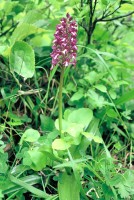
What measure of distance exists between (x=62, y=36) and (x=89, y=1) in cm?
59

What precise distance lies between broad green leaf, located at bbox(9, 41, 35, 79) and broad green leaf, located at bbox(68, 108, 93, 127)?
0.86 feet

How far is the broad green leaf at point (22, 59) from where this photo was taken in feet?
5.75

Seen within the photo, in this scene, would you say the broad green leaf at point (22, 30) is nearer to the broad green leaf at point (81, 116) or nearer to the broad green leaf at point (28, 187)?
the broad green leaf at point (81, 116)

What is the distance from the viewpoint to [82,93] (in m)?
2.01

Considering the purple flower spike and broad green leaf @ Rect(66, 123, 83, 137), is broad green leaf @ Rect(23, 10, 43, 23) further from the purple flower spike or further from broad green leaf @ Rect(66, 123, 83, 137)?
broad green leaf @ Rect(66, 123, 83, 137)

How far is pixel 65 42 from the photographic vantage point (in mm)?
1489

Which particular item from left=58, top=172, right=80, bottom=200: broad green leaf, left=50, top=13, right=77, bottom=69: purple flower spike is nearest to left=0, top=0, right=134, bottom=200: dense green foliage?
left=58, top=172, right=80, bottom=200: broad green leaf

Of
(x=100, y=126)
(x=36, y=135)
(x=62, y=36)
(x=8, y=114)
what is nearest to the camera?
(x=62, y=36)

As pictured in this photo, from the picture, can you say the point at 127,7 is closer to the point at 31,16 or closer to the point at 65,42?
the point at 31,16

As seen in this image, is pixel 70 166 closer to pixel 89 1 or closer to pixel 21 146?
pixel 21 146

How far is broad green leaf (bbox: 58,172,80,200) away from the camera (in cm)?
159

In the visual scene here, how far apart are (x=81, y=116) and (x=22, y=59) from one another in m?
0.37

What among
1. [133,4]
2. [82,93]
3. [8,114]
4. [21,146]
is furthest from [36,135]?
[133,4]

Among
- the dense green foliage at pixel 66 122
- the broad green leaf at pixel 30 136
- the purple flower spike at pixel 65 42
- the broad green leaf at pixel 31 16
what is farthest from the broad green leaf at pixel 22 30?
the broad green leaf at pixel 30 136
